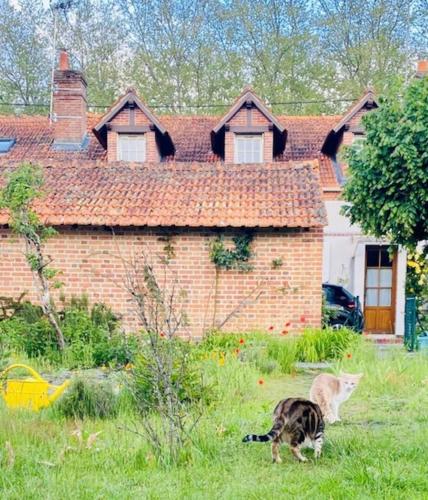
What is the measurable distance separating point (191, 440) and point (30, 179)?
6.65m

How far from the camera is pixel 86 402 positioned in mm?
6305

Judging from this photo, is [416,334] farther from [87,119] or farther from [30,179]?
[87,119]

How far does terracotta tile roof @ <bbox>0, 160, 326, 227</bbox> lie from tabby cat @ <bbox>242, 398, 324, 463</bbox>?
258 inches

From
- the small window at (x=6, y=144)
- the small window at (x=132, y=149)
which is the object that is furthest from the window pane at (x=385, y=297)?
the small window at (x=6, y=144)

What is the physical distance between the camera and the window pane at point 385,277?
52.5 ft

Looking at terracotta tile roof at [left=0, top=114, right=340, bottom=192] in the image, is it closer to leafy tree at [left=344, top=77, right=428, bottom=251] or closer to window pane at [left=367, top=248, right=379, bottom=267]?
window pane at [left=367, top=248, right=379, bottom=267]

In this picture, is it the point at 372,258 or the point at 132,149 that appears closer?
the point at 372,258

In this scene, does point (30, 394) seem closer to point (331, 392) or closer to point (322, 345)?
point (331, 392)

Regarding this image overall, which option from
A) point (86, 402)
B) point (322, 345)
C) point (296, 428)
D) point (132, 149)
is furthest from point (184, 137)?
point (296, 428)

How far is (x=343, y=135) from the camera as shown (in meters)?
18.0

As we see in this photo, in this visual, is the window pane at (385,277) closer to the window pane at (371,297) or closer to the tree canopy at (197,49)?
the window pane at (371,297)

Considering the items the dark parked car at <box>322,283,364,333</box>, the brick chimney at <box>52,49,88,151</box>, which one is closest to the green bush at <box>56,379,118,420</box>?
the dark parked car at <box>322,283,364,333</box>

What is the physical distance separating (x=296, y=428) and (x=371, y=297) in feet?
38.7

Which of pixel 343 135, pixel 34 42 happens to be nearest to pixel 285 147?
pixel 343 135
